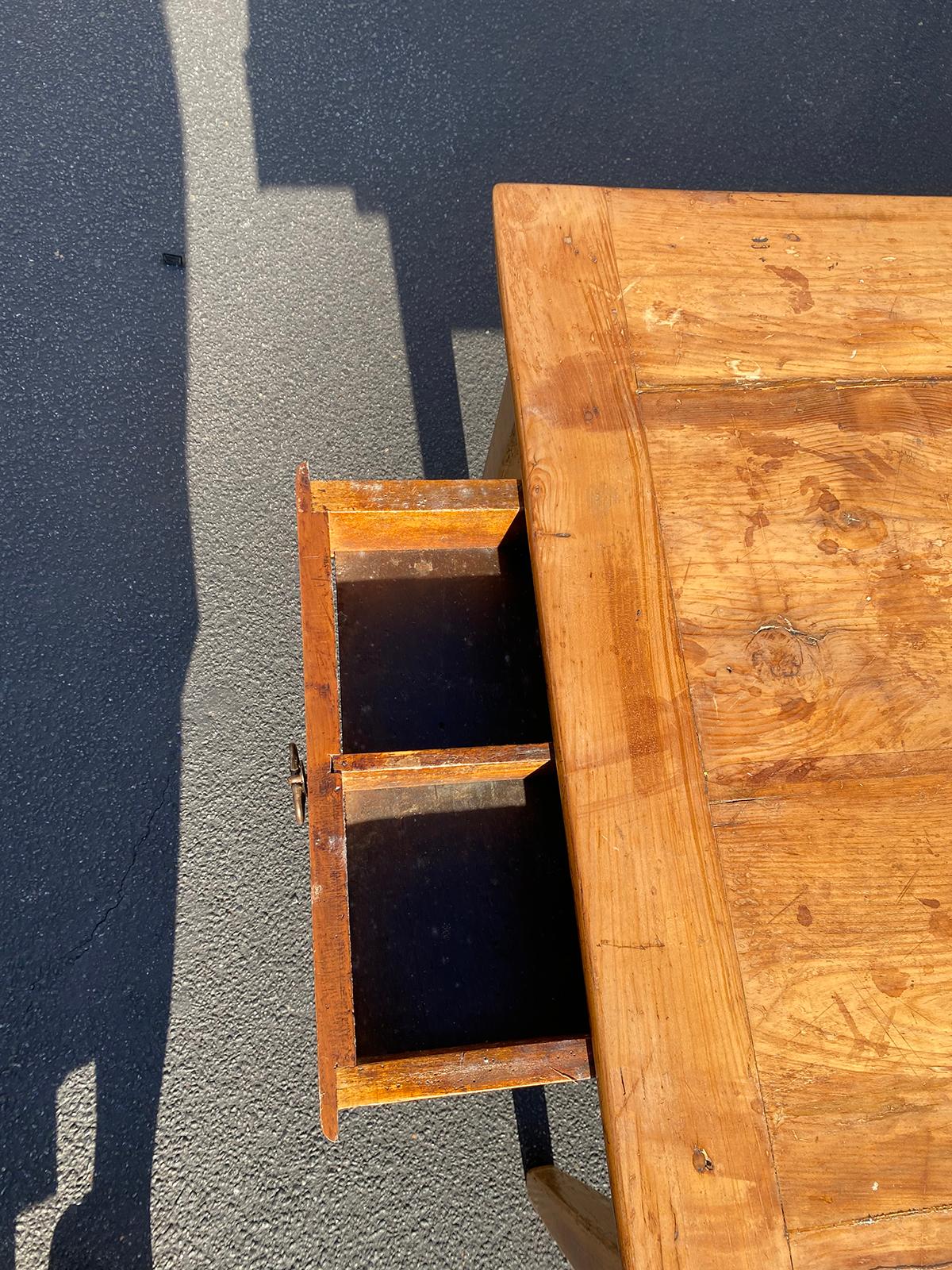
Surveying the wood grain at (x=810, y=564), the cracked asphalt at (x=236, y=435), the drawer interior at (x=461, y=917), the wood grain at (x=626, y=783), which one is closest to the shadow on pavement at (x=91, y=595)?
the cracked asphalt at (x=236, y=435)

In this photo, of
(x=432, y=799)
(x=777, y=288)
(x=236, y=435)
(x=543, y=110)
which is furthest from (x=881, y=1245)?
(x=543, y=110)

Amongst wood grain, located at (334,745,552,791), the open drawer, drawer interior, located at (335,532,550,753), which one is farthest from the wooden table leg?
drawer interior, located at (335,532,550,753)

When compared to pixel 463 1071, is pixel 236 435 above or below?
above

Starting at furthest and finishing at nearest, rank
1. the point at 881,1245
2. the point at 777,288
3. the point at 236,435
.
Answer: the point at 236,435
the point at 777,288
the point at 881,1245

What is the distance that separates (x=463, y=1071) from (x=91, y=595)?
4.43ft

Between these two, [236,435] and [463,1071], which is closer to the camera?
[463,1071]

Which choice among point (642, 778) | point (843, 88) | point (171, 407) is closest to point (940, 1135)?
point (642, 778)

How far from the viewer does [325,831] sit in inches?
38.1

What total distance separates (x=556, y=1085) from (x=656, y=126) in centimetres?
248

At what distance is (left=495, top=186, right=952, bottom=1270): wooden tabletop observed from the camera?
2.74ft

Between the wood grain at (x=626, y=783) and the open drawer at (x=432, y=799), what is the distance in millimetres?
116

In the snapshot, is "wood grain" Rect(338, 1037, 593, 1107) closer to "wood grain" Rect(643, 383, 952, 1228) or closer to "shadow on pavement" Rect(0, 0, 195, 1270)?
"wood grain" Rect(643, 383, 952, 1228)

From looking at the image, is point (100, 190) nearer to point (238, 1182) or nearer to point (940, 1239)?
point (238, 1182)

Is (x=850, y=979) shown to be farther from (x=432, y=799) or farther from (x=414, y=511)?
(x=414, y=511)
